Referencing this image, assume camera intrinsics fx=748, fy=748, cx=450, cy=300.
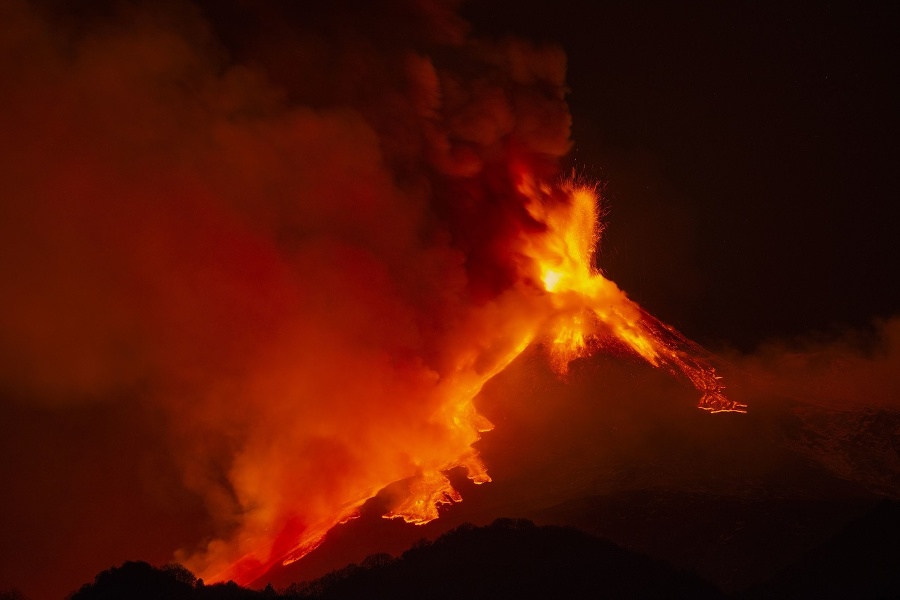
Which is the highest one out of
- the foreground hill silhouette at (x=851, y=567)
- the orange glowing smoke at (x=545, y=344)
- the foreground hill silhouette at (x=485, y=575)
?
the orange glowing smoke at (x=545, y=344)

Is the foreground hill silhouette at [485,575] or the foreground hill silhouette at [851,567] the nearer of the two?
the foreground hill silhouette at [851,567]

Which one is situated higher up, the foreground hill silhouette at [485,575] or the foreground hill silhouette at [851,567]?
the foreground hill silhouette at [485,575]

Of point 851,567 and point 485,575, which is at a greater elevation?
point 485,575

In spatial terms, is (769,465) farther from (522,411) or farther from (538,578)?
(538,578)

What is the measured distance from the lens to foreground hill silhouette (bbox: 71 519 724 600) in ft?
38.4

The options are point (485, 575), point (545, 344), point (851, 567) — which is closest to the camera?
point (851, 567)

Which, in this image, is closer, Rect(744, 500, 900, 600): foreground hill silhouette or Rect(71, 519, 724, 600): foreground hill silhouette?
Rect(744, 500, 900, 600): foreground hill silhouette

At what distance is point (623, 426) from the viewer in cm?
2155

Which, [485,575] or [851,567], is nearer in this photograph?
[851,567]

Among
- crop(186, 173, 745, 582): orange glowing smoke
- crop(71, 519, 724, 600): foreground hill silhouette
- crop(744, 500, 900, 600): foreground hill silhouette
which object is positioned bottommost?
crop(744, 500, 900, 600): foreground hill silhouette

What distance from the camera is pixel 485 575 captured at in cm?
1255

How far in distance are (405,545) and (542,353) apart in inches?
400

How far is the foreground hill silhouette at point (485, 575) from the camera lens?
1170 centimetres

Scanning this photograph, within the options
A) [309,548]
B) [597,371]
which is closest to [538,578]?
[309,548]
